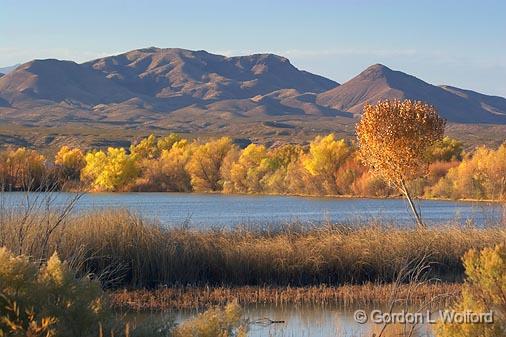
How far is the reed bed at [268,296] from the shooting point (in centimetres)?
1661

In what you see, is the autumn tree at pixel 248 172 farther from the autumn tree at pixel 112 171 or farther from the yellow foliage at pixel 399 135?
the yellow foliage at pixel 399 135

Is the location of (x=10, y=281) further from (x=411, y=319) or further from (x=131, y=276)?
(x=131, y=276)

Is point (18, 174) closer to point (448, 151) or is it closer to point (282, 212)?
point (282, 212)

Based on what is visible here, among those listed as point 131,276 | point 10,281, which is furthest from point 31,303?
point 131,276

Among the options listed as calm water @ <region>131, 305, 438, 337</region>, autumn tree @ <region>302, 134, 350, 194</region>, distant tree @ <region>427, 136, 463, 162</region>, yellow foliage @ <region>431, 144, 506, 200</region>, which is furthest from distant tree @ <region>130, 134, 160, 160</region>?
calm water @ <region>131, 305, 438, 337</region>

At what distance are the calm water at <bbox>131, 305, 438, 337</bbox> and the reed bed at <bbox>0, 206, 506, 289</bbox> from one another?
2.48m

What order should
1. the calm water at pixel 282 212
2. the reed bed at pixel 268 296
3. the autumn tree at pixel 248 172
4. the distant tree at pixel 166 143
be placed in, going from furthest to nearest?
1. the distant tree at pixel 166 143
2. the autumn tree at pixel 248 172
3. the calm water at pixel 282 212
4. the reed bed at pixel 268 296

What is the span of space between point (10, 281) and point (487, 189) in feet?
163

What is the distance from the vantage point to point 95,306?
6.96 m

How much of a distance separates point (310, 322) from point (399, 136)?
40.5ft

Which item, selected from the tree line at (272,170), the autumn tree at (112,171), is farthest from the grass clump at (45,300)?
the autumn tree at (112,171)

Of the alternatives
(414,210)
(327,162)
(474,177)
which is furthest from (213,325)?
(327,162)

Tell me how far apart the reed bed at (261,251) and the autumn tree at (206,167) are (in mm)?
50242

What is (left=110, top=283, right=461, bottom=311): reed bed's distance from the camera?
16.6 m
